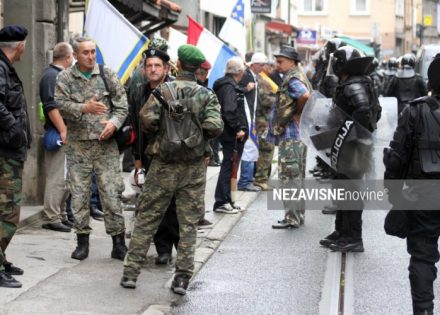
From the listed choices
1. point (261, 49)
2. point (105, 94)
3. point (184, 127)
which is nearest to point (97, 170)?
point (105, 94)

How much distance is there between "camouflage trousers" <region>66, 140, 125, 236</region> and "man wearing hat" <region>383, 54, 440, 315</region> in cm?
277

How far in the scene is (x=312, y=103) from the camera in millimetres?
9492

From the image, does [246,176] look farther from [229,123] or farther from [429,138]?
[429,138]

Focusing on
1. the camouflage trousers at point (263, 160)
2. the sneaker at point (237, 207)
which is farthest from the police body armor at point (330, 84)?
the sneaker at point (237, 207)

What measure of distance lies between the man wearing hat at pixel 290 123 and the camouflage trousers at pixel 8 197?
13.0ft

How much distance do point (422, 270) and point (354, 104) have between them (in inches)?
116

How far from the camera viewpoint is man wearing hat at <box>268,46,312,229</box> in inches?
416

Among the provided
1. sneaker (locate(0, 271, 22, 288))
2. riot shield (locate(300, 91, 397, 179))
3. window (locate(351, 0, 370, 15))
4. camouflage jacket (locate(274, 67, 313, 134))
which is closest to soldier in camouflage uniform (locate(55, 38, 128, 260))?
sneaker (locate(0, 271, 22, 288))

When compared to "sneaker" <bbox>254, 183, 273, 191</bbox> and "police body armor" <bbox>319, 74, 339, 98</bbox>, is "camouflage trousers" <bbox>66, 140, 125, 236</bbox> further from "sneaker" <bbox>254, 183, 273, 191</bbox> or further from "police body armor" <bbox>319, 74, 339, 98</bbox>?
"sneaker" <bbox>254, 183, 273, 191</bbox>

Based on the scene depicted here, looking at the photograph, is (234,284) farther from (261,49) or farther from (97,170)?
(261,49)

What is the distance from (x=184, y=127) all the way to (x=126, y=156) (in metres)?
8.21

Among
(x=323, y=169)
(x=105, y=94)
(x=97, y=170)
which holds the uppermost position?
(x=105, y=94)

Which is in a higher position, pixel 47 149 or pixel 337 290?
pixel 47 149

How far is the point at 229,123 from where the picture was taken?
11.5m
